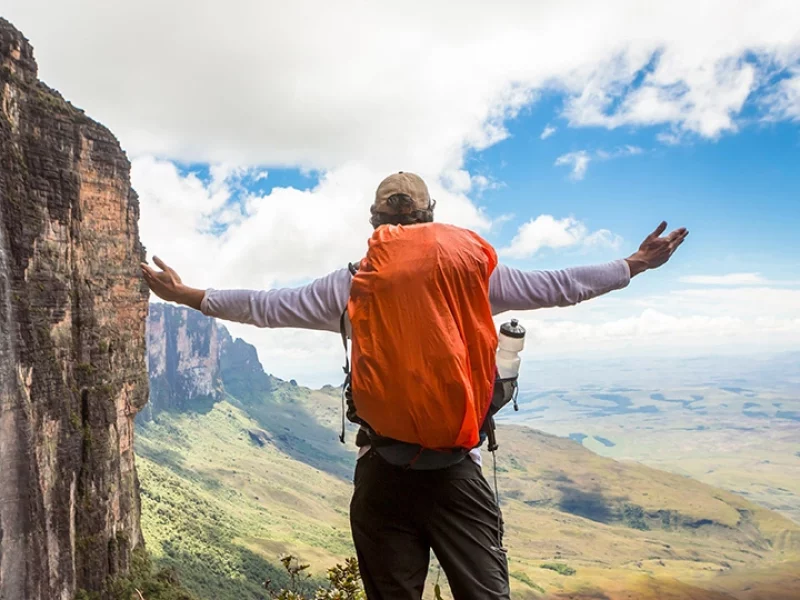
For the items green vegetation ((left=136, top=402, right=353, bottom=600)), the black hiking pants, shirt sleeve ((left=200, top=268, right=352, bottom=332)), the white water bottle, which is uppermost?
shirt sleeve ((left=200, top=268, right=352, bottom=332))

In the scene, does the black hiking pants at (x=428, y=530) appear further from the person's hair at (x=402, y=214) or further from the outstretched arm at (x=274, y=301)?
the person's hair at (x=402, y=214)

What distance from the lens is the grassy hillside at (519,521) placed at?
244 feet

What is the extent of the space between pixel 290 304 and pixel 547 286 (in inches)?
49.1

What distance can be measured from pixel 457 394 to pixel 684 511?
573 feet

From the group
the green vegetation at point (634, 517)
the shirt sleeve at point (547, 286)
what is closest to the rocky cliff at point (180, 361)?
the green vegetation at point (634, 517)

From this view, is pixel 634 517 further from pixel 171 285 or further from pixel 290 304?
pixel 171 285

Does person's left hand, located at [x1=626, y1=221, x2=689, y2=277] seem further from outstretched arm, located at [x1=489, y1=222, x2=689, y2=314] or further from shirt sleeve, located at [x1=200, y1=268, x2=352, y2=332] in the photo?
shirt sleeve, located at [x1=200, y1=268, x2=352, y2=332]

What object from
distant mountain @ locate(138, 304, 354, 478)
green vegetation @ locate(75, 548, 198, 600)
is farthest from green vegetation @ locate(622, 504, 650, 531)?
green vegetation @ locate(75, 548, 198, 600)

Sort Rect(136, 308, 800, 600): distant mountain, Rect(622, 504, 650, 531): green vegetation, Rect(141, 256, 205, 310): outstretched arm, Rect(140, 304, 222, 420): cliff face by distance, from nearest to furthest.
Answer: Rect(141, 256, 205, 310): outstretched arm
Rect(136, 308, 800, 600): distant mountain
Rect(622, 504, 650, 531): green vegetation
Rect(140, 304, 222, 420): cliff face

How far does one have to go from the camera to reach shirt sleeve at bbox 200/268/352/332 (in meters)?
3.22

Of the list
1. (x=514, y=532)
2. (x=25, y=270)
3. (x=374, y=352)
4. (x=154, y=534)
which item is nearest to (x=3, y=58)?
(x=25, y=270)

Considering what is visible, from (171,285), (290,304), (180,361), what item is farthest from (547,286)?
(180,361)

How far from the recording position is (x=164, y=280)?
132 inches

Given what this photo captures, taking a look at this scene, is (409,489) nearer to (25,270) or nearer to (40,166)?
(25,270)
